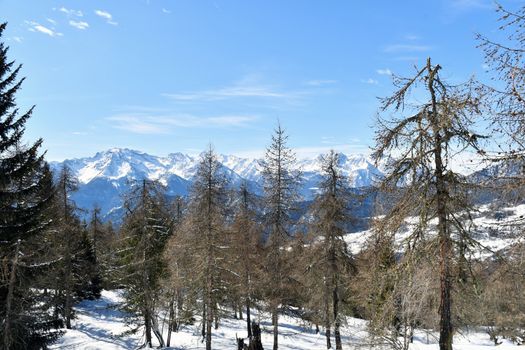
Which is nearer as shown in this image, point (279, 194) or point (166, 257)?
point (279, 194)

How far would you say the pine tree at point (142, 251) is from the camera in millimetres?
25578

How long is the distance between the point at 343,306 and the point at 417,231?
64.6 feet

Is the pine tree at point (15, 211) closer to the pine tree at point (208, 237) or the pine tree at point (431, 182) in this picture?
the pine tree at point (208, 237)

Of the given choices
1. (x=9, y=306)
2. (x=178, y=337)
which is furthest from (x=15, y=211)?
(x=178, y=337)

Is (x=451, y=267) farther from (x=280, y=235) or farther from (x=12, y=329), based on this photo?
(x=12, y=329)

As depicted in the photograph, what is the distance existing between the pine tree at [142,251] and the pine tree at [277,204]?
7668 millimetres

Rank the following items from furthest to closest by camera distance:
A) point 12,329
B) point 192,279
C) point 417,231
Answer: point 192,279 < point 12,329 < point 417,231

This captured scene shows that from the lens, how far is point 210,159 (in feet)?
76.7

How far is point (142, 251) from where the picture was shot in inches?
1024

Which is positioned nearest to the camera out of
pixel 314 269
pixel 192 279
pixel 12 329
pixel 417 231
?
pixel 417 231

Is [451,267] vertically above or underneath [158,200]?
underneath

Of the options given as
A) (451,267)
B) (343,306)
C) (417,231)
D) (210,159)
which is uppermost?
(210,159)

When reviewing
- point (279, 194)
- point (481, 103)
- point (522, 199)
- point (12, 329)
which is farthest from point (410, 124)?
point (12, 329)

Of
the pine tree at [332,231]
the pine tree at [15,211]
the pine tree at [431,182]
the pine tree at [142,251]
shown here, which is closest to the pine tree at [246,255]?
the pine tree at [332,231]
